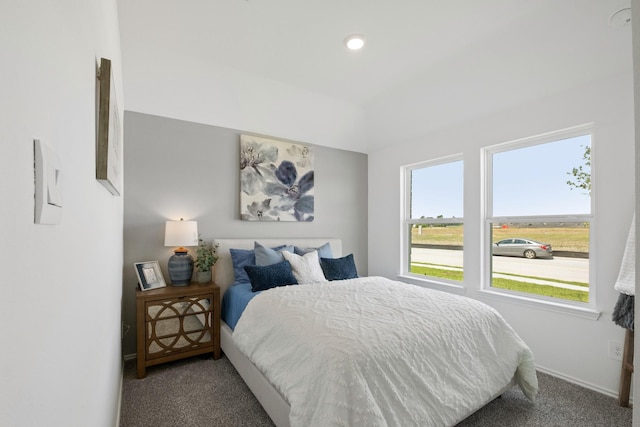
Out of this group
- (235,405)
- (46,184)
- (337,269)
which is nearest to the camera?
(46,184)

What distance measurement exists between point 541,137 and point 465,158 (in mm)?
718

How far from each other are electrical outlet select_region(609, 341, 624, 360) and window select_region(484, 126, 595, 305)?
0.37m

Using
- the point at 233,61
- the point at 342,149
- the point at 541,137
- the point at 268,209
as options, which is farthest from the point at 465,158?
the point at 233,61

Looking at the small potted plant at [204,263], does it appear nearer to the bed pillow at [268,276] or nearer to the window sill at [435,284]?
the bed pillow at [268,276]

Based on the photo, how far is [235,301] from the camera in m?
2.81

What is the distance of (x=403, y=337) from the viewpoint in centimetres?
168

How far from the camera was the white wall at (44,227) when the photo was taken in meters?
0.31

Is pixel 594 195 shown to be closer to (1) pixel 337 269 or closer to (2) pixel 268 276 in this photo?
Answer: (1) pixel 337 269

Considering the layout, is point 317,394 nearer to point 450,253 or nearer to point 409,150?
point 450,253

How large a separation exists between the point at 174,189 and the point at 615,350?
416cm

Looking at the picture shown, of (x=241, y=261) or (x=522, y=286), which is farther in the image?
(x=241, y=261)

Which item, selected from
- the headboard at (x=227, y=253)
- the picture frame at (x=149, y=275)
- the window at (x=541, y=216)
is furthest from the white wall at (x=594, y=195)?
the picture frame at (x=149, y=275)

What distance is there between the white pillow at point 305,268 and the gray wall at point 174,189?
720 millimetres

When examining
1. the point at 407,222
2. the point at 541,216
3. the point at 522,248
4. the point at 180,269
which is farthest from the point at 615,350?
the point at 180,269
